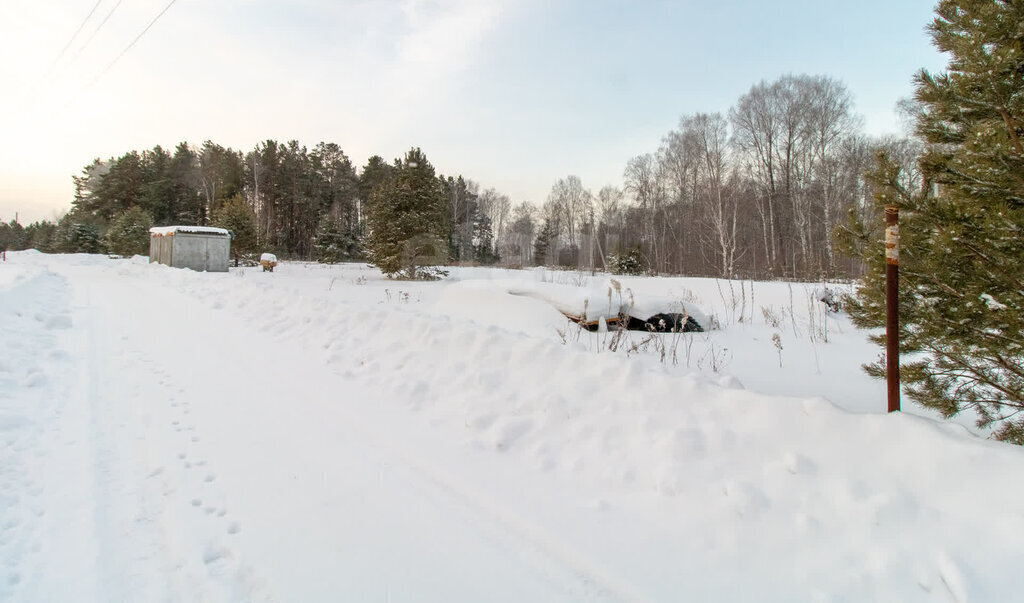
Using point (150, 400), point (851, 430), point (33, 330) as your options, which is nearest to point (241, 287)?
point (33, 330)

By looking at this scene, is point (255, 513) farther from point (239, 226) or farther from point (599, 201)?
point (599, 201)

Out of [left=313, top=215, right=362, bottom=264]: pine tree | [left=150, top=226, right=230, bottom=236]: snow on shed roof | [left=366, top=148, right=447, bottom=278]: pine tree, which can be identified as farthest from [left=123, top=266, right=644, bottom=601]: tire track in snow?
[left=313, top=215, right=362, bottom=264]: pine tree

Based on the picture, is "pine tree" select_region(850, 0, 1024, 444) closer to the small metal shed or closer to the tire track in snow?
the tire track in snow

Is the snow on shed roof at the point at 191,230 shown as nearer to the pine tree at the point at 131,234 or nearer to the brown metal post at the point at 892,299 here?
the pine tree at the point at 131,234

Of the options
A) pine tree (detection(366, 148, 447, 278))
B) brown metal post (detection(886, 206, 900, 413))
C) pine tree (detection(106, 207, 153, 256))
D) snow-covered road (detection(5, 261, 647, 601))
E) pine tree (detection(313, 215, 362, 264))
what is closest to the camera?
snow-covered road (detection(5, 261, 647, 601))

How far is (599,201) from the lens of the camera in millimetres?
46438

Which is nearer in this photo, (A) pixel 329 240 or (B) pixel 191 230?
(B) pixel 191 230

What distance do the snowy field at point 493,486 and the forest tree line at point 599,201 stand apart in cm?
1110

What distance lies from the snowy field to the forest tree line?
11099 mm

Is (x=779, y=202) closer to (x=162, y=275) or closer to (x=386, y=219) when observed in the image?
(x=386, y=219)

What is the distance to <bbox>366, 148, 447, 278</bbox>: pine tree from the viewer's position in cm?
1989

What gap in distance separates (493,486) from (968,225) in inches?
115

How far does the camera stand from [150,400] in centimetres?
387

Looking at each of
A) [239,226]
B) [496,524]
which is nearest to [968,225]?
[496,524]
